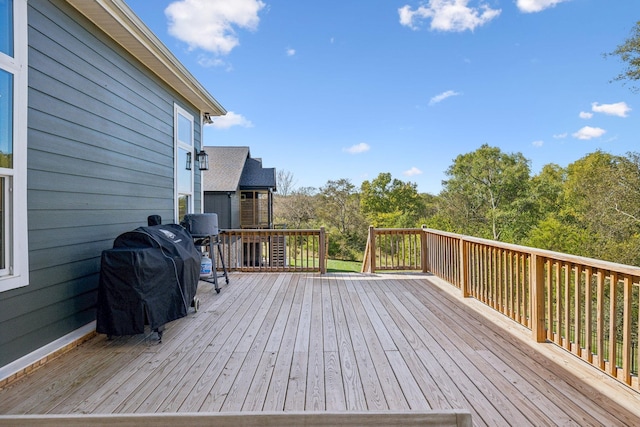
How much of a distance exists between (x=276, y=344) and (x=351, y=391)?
0.97 meters

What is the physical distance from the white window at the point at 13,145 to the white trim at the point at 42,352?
1.78ft

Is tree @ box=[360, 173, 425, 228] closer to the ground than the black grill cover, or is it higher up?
higher up

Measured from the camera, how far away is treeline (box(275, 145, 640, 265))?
2019 cm

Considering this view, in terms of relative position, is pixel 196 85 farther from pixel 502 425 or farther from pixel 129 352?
pixel 502 425

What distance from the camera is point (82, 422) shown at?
101 cm

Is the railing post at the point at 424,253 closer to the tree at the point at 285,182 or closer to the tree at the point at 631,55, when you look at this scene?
the tree at the point at 631,55

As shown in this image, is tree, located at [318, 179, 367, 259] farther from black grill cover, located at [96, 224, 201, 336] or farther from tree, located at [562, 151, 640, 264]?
black grill cover, located at [96, 224, 201, 336]

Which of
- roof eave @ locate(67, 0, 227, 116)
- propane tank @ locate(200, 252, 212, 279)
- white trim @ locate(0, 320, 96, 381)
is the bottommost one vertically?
white trim @ locate(0, 320, 96, 381)

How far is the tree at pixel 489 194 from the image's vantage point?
22812 mm

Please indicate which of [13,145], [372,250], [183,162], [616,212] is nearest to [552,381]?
[372,250]

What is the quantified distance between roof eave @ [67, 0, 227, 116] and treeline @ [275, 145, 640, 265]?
56.7 feet

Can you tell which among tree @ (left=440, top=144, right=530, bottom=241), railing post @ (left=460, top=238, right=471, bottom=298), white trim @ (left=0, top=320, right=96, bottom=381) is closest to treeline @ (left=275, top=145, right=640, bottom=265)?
tree @ (left=440, top=144, right=530, bottom=241)

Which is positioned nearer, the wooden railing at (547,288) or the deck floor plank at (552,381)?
the deck floor plank at (552,381)

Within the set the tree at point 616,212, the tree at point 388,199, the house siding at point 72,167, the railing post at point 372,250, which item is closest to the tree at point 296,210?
the tree at point 388,199
